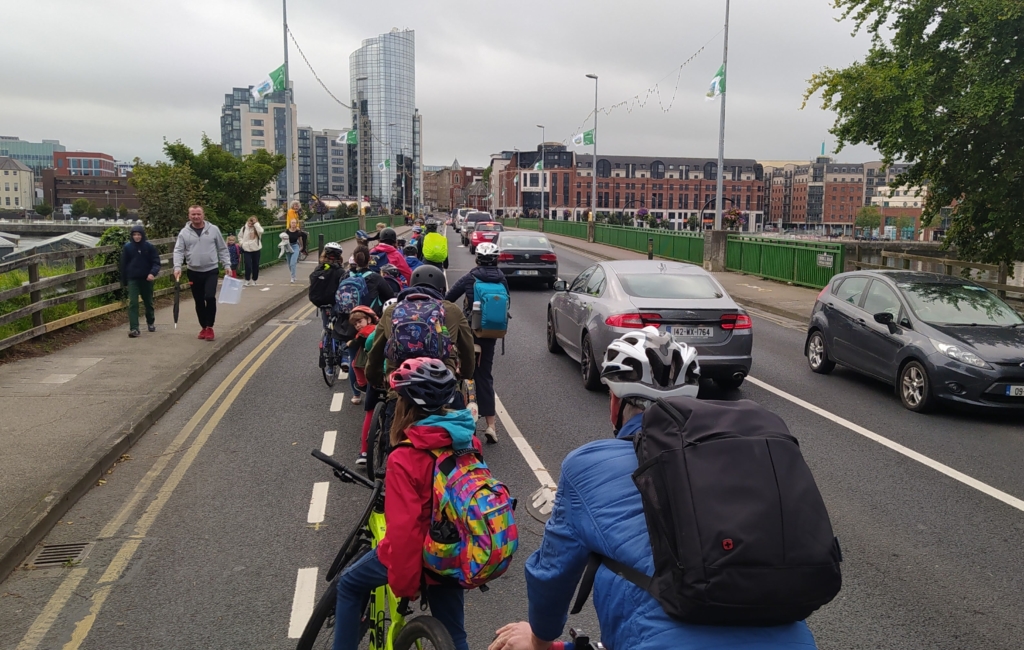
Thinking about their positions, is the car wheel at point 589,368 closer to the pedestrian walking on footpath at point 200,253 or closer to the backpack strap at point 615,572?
the pedestrian walking on footpath at point 200,253

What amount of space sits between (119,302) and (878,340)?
12.9m

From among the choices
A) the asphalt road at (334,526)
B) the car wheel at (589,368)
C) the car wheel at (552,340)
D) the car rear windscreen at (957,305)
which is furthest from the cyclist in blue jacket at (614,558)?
the car wheel at (552,340)

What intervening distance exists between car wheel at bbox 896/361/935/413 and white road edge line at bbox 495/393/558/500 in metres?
4.59

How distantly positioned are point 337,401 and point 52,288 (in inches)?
270

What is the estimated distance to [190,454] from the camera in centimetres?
743

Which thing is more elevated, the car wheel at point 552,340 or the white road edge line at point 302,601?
the car wheel at point 552,340

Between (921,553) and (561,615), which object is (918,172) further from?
(561,615)

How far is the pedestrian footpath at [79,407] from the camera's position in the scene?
5828 millimetres

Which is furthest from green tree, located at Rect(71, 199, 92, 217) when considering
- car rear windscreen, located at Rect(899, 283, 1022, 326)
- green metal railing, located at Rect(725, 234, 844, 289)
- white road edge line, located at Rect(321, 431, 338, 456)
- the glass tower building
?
car rear windscreen, located at Rect(899, 283, 1022, 326)

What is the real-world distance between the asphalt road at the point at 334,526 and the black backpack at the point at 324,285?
116cm

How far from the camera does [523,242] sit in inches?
947

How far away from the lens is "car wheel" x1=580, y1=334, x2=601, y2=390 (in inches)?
395

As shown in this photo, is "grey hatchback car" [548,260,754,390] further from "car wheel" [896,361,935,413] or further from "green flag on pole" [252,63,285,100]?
"green flag on pole" [252,63,285,100]

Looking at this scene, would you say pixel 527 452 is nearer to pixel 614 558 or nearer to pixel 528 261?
pixel 614 558
